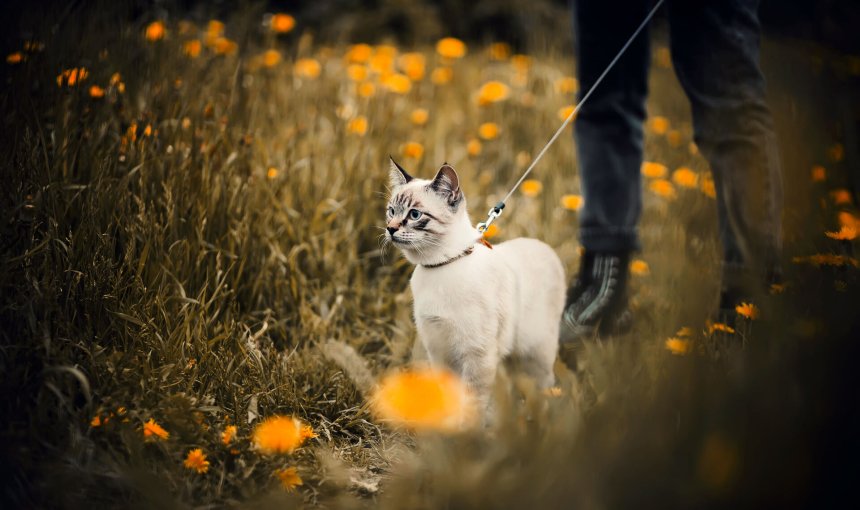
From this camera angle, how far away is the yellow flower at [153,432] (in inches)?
53.1

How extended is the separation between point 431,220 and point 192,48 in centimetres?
153

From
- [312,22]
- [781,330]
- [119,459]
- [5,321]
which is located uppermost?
[312,22]

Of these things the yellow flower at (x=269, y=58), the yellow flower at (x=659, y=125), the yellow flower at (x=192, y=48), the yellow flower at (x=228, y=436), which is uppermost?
the yellow flower at (x=659, y=125)

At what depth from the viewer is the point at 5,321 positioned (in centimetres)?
153

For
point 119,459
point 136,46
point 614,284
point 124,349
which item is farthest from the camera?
point 136,46

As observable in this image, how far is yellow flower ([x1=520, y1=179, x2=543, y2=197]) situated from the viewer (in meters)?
2.84

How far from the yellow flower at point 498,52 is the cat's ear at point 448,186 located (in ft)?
9.91

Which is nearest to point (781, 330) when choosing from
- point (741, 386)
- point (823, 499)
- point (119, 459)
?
point (741, 386)

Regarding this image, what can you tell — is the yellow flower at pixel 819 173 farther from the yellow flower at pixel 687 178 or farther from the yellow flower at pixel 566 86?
the yellow flower at pixel 566 86

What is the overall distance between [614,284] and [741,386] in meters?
0.93

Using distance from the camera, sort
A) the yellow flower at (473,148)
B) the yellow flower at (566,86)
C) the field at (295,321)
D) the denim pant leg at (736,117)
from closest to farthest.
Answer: the field at (295,321) → the denim pant leg at (736,117) → the yellow flower at (473,148) → the yellow flower at (566,86)

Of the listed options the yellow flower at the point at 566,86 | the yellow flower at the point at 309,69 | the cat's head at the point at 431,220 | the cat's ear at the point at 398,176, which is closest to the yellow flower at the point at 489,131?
the yellow flower at the point at 566,86

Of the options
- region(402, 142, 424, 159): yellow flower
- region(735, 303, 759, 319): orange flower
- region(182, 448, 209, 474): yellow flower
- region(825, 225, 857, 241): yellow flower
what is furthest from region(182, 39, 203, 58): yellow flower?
region(825, 225, 857, 241): yellow flower

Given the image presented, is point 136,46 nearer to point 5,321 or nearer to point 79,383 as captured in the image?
point 5,321
